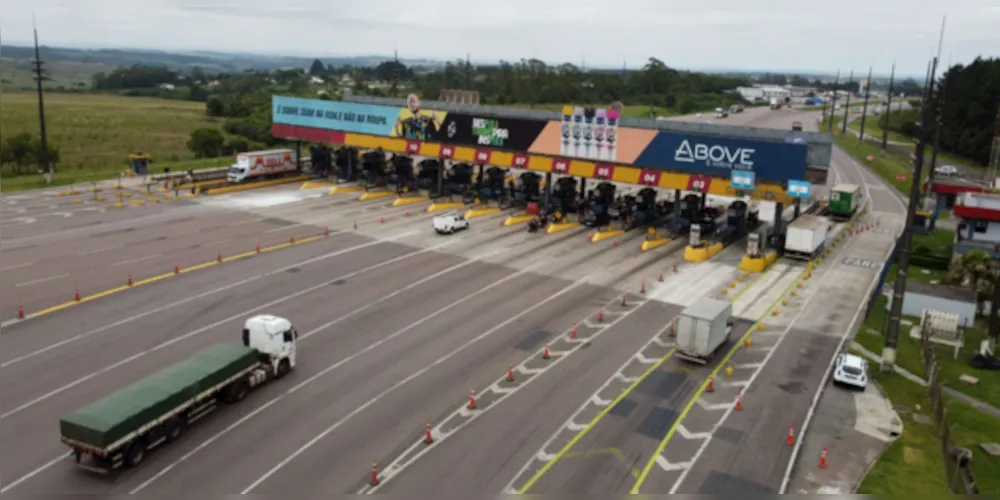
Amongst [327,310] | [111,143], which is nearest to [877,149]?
[327,310]

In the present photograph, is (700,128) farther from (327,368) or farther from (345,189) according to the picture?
(345,189)

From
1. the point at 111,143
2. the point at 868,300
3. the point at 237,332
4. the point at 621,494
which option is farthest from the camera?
the point at 111,143

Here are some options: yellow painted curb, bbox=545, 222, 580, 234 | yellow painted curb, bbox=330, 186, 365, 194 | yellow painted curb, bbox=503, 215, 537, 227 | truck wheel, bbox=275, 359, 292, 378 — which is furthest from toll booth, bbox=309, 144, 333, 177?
truck wheel, bbox=275, 359, 292, 378

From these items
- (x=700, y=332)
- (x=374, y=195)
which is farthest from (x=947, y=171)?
(x=700, y=332)

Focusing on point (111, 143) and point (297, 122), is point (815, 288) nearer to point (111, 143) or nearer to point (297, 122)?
point (297, 122)

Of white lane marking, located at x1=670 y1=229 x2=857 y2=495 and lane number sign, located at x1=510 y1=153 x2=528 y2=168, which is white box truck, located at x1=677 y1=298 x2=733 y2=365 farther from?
lane number sign, located at x1=510 y1=153 x2=528 y2=168

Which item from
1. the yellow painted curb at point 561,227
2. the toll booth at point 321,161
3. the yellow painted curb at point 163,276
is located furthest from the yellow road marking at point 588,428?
the toll booth at point 321,161
